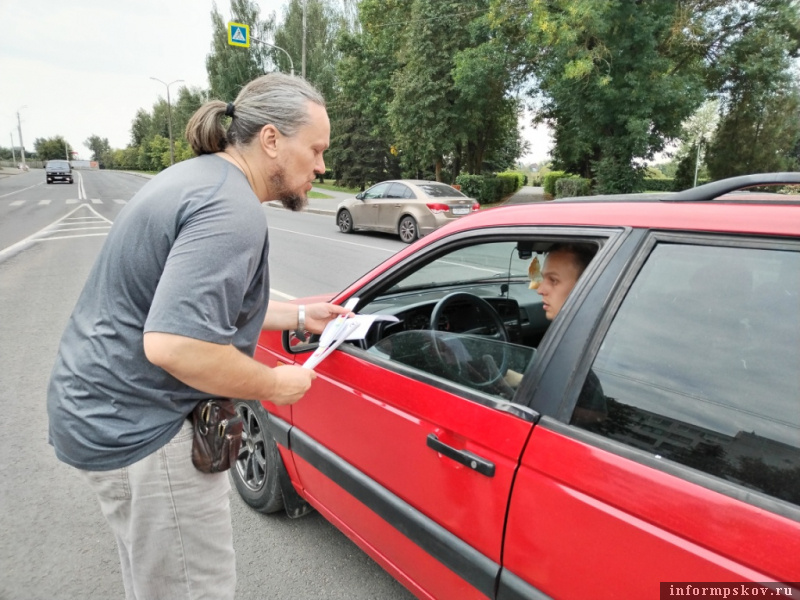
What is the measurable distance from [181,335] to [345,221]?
13585 millimetres

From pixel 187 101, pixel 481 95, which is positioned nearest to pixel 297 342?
pixel 481 95

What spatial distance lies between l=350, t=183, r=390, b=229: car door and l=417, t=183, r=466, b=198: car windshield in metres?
1.18

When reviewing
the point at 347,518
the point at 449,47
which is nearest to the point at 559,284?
the point at 347,518

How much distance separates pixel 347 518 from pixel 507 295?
138 cm

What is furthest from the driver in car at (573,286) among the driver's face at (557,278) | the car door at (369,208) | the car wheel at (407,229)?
the car door at (369,208)

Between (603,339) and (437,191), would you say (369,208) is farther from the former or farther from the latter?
(603,339)

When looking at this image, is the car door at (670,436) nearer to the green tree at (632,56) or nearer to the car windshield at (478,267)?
the car windshield at (478,267)

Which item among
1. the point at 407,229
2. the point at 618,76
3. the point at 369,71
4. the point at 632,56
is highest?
the point at 369,71

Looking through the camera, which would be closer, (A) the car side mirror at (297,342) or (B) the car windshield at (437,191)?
(A) the car side mirror at (297,342)

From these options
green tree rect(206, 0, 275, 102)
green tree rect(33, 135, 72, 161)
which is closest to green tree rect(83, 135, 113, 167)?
green tree rect(33, 135, 72, 161)

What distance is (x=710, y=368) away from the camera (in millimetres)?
1177

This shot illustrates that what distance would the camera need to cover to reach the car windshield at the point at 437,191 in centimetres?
1262

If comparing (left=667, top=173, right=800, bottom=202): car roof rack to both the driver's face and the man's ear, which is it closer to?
the driver's face

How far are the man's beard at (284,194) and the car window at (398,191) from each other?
11337 mm
